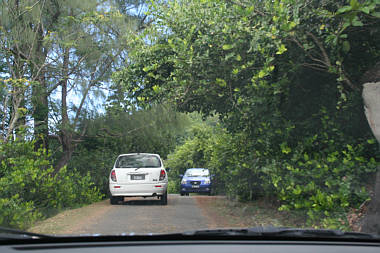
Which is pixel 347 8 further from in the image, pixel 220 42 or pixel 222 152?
pixel 222 152

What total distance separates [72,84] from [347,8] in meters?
12.2

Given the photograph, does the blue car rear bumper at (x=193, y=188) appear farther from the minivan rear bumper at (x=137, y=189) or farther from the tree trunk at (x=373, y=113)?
the tree trunk at (x=373, y=113)

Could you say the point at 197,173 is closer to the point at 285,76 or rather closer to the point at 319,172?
the point at 285,76

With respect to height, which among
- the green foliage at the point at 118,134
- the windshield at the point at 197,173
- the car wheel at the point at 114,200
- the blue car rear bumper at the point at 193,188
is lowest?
the blue car rear bumper at the point at 193,188

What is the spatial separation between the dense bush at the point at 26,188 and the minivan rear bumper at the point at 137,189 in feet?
5.67

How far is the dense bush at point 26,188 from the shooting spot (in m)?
8.63

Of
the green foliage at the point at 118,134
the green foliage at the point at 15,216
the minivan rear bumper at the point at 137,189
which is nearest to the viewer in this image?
the green foliage at the point at 15,216

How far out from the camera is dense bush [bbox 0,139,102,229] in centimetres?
863

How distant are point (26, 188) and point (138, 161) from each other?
12.2 feet

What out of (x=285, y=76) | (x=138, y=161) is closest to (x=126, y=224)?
(x=285, y=76)

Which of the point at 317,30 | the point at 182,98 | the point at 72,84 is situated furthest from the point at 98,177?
the point at 317,30

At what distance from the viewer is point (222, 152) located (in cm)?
1274

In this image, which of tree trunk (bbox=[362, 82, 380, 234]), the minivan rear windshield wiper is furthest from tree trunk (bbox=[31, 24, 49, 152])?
the minivan rear windshield wiper

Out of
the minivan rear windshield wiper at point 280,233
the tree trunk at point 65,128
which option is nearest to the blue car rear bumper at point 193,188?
the tree trunk at point 65,128
